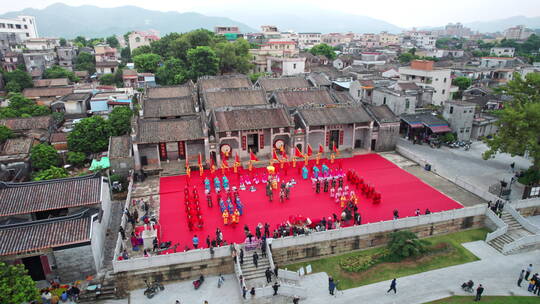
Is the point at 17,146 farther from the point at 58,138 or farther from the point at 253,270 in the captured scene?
the point at 253,270

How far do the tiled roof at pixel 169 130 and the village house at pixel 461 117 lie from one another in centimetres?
2835

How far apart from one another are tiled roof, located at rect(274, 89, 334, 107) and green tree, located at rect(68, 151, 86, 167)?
21224 millimetres

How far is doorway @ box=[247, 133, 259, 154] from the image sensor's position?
35844mm

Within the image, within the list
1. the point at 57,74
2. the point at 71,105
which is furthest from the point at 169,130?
the point at 57,74

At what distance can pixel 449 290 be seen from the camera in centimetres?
1975

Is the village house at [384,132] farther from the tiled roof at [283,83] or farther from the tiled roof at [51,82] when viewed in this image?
the tiled roof at [51,82]

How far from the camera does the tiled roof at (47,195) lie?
69.0ft

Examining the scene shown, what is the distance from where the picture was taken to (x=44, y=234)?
19.0 meters

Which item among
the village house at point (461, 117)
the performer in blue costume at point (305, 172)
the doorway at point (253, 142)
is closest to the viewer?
the performer in blue costume at point (305, 172)

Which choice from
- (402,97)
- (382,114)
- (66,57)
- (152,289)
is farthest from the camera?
(66,57)

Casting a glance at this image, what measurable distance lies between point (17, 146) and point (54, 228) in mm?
18567

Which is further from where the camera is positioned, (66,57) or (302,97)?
(66,57)

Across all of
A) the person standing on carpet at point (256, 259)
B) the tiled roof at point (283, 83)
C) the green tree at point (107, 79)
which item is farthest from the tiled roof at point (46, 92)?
the person standing on carpet at point (256, 259)

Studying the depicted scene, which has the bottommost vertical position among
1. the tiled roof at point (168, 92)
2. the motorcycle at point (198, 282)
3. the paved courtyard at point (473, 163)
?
the motorcycle at point (198, 282)
